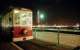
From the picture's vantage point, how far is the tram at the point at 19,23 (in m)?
14.4

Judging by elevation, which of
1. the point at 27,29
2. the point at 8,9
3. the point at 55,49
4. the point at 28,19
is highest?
the point at 8,9

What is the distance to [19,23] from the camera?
48.9 feet

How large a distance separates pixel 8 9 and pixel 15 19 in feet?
4.13

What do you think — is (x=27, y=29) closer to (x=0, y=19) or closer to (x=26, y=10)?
(x=26, y=10)

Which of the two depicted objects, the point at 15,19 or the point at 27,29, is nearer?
the point at 15,19

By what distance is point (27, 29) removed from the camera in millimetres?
15500

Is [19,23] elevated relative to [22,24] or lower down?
elevated

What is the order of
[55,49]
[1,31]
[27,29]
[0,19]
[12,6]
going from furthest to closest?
[1,31] → [0,19] → [27,29] → [12,6] → [55,49]

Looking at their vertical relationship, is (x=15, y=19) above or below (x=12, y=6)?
below

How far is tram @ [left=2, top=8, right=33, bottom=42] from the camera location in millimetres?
14414

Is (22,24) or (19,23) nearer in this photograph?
(19,23)

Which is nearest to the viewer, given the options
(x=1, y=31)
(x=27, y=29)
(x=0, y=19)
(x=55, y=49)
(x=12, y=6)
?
(x=55, y=49)

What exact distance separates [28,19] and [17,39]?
2278mm

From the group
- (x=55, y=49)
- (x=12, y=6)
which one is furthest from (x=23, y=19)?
(x=55, y=49)
